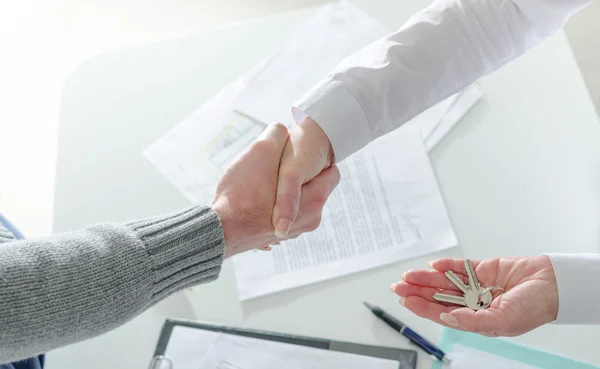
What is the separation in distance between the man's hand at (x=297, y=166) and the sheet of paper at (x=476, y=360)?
0.93ft

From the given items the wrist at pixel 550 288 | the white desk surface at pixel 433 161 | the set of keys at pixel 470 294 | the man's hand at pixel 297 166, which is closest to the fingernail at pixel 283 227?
the man's hand at pixel 297 166

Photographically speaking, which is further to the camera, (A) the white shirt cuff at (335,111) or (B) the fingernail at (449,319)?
(A) the white shirt cuff at (335,111)

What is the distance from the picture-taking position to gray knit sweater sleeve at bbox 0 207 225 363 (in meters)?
0.69

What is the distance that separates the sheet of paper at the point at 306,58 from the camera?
106 cm

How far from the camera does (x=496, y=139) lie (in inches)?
38.2

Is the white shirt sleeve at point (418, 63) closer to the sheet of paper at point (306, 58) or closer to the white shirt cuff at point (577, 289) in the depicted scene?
the sheet of paper at point (306, 58)

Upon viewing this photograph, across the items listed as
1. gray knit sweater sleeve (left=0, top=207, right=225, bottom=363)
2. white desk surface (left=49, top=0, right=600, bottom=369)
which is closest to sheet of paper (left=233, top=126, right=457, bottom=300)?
white desk surface (left=49, top=0, right=600, bottom=369)

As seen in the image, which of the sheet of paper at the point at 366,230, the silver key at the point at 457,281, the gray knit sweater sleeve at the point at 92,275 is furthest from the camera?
the sheet of paper at the point at 366,230

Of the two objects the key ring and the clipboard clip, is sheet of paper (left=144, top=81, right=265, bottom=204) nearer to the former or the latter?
the clipboard clip

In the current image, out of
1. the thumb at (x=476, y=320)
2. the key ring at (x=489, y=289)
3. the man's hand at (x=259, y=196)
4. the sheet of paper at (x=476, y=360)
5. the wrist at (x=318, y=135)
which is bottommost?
the sheet of paper at (x=476, y=360)

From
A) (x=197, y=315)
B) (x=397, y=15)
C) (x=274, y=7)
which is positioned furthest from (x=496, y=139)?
(x=274, y=7)

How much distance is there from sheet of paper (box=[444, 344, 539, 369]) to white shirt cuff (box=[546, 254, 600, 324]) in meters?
0.08

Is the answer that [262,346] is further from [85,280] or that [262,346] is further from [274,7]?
[274,7]

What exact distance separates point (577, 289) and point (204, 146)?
0.63 metres
